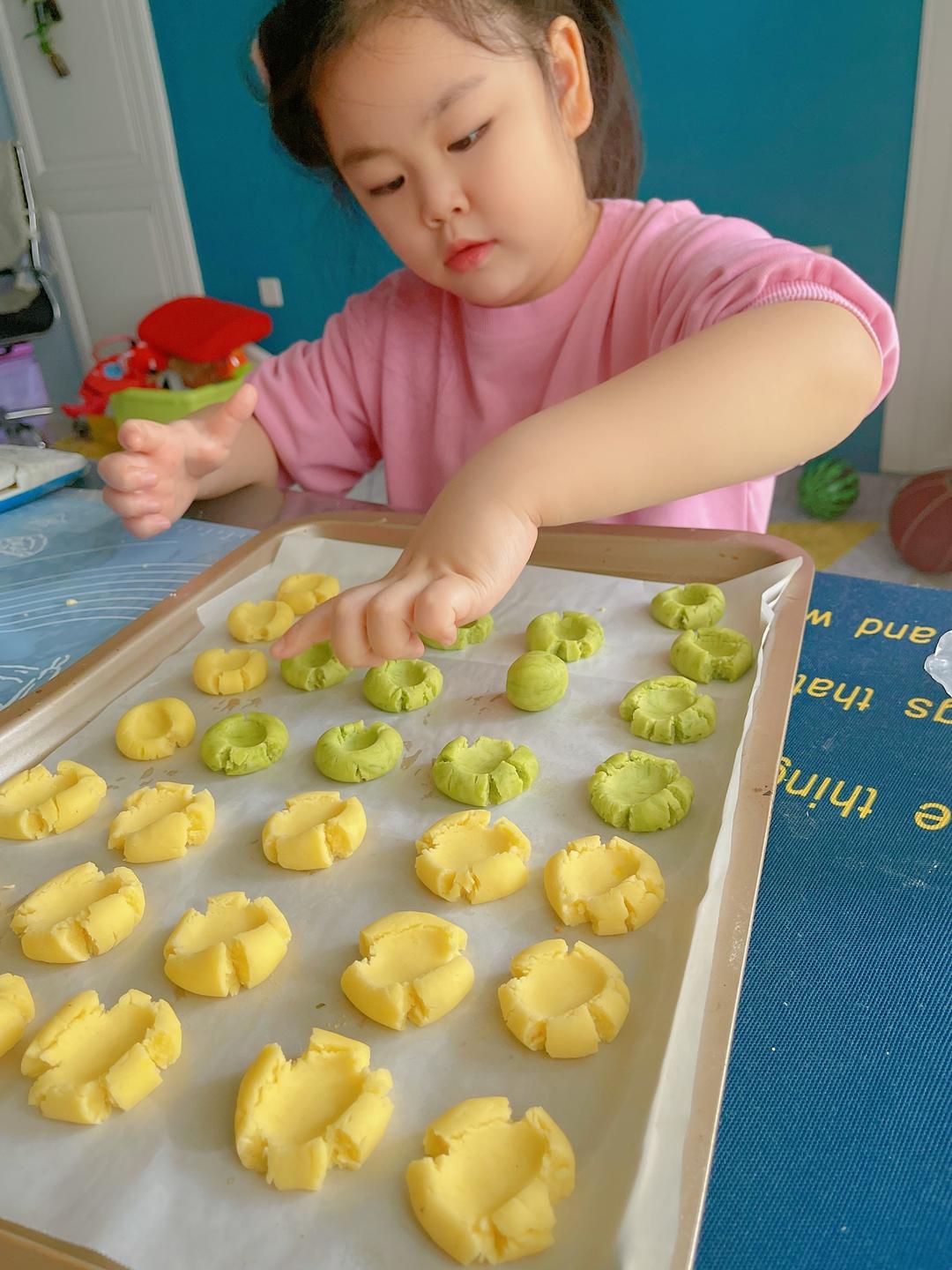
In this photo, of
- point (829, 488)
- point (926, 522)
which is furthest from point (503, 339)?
point (829, 488)

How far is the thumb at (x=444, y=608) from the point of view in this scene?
0.45 m

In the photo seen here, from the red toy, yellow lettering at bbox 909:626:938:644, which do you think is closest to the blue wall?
the red toy

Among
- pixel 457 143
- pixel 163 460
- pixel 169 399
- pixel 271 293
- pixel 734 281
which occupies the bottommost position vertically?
pixel 169 399

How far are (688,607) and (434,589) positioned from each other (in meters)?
0.27

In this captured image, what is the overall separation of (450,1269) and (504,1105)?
2.3 inches

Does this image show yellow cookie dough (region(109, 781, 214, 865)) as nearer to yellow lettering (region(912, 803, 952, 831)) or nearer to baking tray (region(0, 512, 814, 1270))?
baking tray (region(0, 512, 814, 1270))

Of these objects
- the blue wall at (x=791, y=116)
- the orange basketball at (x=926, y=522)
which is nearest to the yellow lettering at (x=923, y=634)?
the orange basketball at (x=926, y=522)

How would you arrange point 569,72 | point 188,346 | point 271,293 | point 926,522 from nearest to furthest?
point 569,72 < point 926,522 < point 188,346 < point 271,293

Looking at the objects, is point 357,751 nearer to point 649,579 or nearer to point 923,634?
point 649,579

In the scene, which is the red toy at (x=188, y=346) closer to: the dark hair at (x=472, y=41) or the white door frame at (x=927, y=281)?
the white door frame at (x=927, y=281)

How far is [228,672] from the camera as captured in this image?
66cm

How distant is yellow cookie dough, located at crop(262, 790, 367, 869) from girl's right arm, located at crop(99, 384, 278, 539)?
1.34ft

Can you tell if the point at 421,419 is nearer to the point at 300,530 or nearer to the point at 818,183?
the point at 300,530

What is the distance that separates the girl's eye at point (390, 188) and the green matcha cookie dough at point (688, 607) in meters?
0.38
